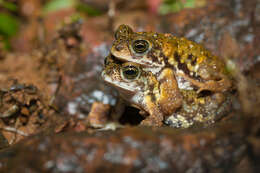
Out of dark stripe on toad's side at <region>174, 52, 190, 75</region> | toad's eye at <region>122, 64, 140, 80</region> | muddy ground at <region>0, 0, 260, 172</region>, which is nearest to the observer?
muddy ground at <region>0, 0, 260, 172</region>

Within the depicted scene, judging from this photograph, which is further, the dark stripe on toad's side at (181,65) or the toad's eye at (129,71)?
the dark stripe on toad's side at (181,65)

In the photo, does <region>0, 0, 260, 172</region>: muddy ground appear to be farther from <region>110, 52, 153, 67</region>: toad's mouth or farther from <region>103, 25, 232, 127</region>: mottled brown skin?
<region>110, 52, 153, 67</region>: toad's mouth

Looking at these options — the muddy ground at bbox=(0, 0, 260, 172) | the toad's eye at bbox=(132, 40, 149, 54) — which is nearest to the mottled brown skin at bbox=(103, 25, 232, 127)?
the toad's eye at bbox=(132, 40, 149, 54)

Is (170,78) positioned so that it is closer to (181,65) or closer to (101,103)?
(181,65)

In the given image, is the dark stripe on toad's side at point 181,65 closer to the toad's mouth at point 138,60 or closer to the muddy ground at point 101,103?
the toad's mouth at point 138,60

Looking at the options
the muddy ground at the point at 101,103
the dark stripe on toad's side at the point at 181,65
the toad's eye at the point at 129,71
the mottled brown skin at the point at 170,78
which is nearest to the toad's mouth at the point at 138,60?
the mottled brown skin at the point at 170,78

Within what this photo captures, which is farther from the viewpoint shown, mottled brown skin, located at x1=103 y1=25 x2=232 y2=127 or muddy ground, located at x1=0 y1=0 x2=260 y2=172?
mottled brown skin, located at x1=103 y1=25 x2=232 y2=127
